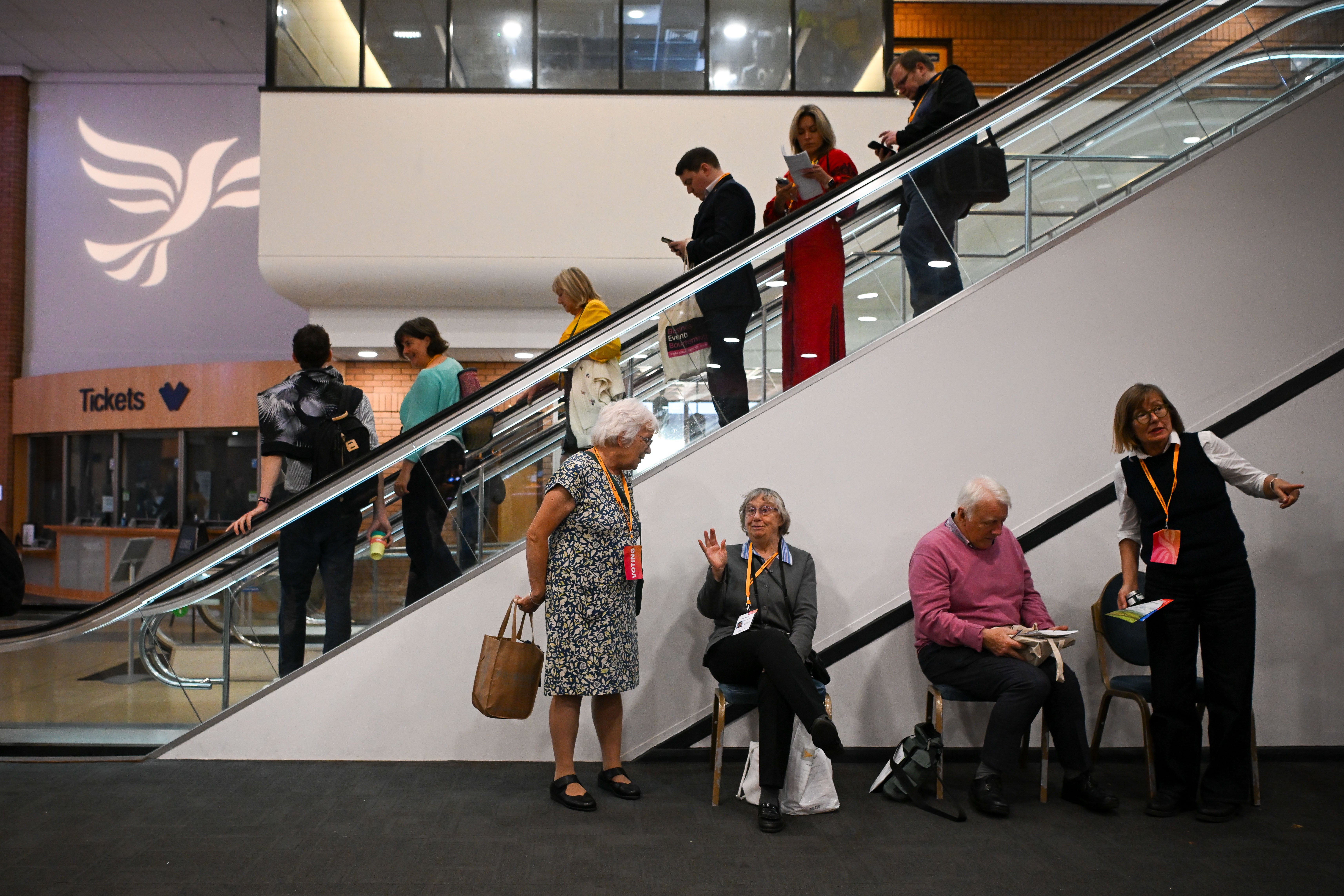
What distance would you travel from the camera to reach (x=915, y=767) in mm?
3092

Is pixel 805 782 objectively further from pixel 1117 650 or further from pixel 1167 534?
pixel 1167 534

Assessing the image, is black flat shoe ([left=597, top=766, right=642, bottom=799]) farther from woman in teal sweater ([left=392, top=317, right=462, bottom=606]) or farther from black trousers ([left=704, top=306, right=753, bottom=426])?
black trousers ([left=704, top=306, right=753, bottom=426])

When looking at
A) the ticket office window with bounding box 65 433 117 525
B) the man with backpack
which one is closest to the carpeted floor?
the man with backpack

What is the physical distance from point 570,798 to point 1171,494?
92.7 inches

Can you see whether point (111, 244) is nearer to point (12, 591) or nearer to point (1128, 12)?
point (12, 591)

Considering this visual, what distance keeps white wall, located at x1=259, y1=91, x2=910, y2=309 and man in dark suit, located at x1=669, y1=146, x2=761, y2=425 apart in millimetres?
4494

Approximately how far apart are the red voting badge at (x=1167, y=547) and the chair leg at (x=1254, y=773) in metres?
0.62

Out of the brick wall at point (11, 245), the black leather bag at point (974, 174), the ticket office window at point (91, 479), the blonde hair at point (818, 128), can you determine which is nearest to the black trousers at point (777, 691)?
the black leather bag at point (974, 174)

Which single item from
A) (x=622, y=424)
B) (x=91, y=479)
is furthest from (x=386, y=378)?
(x=622, y=424)

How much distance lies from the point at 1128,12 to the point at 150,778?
11.7m

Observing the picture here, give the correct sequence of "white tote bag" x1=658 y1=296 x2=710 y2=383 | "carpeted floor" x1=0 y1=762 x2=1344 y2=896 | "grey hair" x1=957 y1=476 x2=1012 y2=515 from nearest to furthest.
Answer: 1. "carpeted floor" x1=0 y1=762 x2=1344 y2=896
2. "grey hair" x1=957 y1=476 x2=1012 y2=515
3. "white tote bag" x1=658 y1=296 x2=710 y2=383

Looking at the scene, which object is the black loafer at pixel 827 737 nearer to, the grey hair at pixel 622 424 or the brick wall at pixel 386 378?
the grey hair at pixel 622 424

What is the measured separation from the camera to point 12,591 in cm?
265

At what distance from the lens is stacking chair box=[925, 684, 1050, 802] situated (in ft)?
10.0
